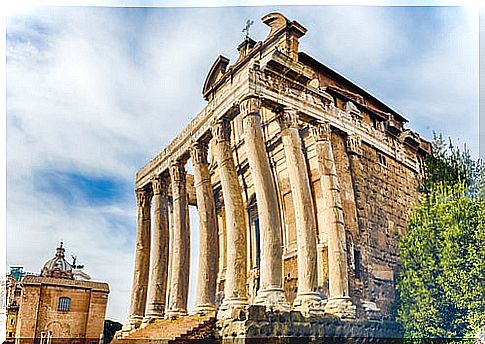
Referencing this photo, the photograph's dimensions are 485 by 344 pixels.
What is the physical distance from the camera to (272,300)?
7332mm

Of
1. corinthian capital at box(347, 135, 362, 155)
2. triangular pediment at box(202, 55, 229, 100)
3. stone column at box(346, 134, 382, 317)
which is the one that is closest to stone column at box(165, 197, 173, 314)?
triangular pediment at box(202, 55, 229, 100)

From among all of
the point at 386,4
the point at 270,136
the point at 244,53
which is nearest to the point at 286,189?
the point at 270,136

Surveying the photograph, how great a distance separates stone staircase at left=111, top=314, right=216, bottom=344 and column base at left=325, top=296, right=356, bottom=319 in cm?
165

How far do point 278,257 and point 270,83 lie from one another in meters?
2.65

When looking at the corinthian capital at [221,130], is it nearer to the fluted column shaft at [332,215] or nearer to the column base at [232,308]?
the fluted column shaft at [332,215]

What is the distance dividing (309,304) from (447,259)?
87.9 inches

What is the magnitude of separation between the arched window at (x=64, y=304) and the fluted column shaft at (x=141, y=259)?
5.77ft

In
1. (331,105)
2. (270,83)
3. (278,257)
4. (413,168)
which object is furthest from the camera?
(413,168)

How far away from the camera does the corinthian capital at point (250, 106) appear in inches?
325

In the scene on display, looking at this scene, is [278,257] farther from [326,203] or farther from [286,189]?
[286,189]

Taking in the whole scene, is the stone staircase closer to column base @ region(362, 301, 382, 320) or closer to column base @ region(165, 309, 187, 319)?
column base @ region(165, 309, 187, 319)

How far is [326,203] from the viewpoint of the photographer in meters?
9.01

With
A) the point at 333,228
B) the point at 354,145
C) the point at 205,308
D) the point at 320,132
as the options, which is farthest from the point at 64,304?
the point at 354,145

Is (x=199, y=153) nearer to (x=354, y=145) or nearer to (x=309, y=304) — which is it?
(x=354, y=145)
